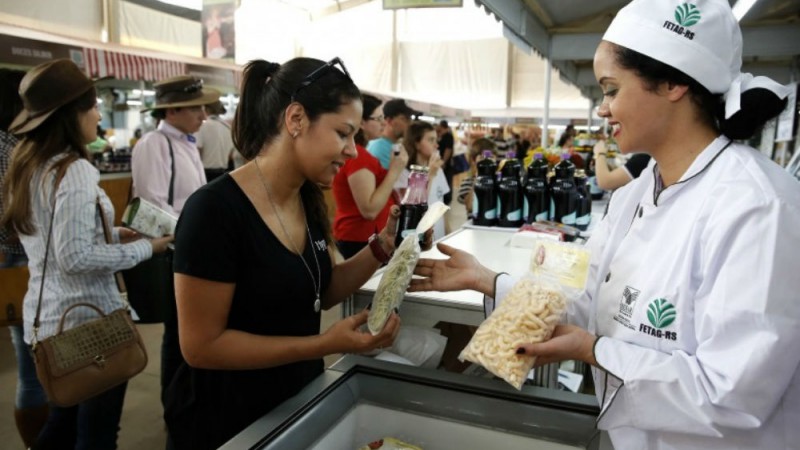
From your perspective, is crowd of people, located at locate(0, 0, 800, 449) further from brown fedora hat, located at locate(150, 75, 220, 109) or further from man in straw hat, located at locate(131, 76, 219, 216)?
brown fedora hat, located at locate(150, 75, 220, 109)

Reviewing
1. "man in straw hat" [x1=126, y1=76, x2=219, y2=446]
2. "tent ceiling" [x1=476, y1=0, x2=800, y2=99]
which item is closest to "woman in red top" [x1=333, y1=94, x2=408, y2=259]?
"man in straw hat" [x1=126, y1=76, x2=219, y2=446]

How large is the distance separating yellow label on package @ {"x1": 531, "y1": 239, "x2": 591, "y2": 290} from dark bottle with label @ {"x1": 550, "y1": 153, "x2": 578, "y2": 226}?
2213 millimetres

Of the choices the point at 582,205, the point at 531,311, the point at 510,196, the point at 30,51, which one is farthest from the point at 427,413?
the point at 30,51

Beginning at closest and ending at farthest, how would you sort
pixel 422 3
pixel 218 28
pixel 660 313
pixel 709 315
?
pixel 709 315 < pixel 660 313 < pixel 422 3 < pixel 218 28

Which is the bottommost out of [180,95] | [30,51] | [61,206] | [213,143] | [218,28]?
[61,206]

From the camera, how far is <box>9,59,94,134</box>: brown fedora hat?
6.71ft

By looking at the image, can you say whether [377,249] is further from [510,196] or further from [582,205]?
[582,205]

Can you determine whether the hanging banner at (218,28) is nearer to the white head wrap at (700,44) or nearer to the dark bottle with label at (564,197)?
the dark bottle with label at (564,197)

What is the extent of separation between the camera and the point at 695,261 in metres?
1.04

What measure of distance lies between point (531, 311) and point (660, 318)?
25cm

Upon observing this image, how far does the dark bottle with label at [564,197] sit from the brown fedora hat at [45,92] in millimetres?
2569

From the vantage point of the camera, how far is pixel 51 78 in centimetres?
206

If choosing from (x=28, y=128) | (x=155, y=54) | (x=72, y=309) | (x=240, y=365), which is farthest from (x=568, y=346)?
(x=155, y=54)

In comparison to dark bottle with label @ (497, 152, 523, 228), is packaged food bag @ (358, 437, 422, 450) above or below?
below
